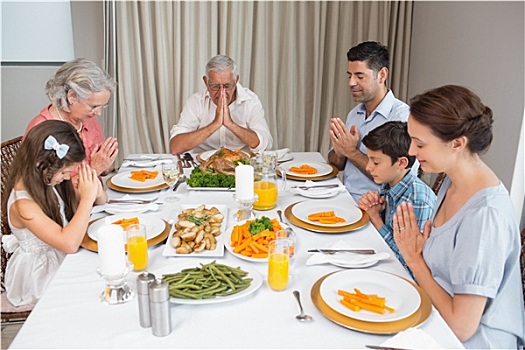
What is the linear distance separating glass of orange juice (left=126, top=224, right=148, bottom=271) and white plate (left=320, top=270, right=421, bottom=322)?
20.3 inches

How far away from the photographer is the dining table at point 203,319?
46.4 inches

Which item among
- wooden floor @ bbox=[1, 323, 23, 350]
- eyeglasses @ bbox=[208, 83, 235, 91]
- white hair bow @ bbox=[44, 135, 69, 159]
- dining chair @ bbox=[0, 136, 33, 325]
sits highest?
eyeglasses @ bbox=[208, 83, 235, 91]

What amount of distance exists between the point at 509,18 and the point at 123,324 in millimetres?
2455

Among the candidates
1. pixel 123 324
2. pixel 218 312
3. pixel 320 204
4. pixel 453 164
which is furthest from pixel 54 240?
pixel 453 164

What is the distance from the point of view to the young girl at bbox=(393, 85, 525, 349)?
4.48 feet

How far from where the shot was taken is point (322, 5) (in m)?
3.98

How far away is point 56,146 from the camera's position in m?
1.74

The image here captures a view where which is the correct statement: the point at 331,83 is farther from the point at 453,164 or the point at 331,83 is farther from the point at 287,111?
the point at 453,164

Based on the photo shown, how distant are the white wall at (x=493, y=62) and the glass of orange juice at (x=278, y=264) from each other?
1.62m

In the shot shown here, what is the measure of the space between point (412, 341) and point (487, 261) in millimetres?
356

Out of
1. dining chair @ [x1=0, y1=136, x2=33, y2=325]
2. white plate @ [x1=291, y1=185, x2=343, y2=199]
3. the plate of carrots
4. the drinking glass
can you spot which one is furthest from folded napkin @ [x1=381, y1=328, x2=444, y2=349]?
dining chair @ [x1=0, y1=136, x2=33, y2=325]

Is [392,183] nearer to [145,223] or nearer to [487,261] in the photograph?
[487,261]

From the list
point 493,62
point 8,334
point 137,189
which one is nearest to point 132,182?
point 137,189

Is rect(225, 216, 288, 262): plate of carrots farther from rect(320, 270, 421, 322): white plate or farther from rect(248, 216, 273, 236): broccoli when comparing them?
rect(320, 270, 421, 322): white plate
